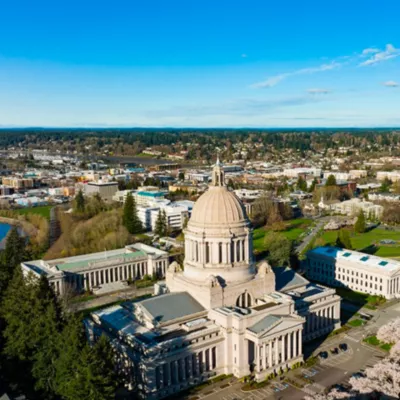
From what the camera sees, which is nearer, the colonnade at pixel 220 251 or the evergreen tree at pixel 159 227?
the colonnade at pixel 220 251

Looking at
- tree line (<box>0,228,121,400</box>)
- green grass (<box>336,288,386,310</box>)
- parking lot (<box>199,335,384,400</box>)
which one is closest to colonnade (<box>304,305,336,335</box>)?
parking lot (<box>199,335,384,400</box>)

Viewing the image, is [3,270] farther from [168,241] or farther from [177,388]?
[168,241]

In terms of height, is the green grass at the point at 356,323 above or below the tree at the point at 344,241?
below

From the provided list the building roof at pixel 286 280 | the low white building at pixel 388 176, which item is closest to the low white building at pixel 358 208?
the low white building at pixel 388 176

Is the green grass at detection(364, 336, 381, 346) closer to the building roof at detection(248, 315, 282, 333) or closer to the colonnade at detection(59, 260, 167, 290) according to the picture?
A: the building roof at detection(248, 315, 282, 333)

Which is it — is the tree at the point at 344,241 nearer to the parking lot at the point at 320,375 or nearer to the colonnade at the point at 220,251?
the parking lot at the point at 320,375

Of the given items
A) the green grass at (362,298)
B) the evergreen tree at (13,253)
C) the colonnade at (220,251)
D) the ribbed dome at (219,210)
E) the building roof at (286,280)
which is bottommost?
the green grass at (362,298)

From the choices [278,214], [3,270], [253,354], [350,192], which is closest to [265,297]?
[253,354]
